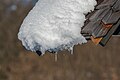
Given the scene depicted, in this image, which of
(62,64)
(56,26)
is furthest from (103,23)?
(62,64)

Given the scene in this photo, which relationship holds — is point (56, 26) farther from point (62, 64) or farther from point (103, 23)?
point (62, 64)

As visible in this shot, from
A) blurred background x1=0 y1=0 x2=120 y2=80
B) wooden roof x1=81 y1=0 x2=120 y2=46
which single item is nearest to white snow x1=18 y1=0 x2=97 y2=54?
wooden roof x1=81 y1=0 x2=120 y2=46

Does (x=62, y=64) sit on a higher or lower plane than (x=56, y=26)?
lower

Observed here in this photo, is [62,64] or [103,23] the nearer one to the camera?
[103,23]

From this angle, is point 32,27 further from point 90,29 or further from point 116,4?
point 116,4

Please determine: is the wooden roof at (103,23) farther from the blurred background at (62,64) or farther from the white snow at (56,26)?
the blurred background at (62,64)

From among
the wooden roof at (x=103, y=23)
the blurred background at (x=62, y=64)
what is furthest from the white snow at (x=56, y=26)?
the blurred background at (x=62, y=64)

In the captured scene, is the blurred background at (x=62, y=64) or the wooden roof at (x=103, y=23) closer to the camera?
the wooden roof at (x=103, y=23)
